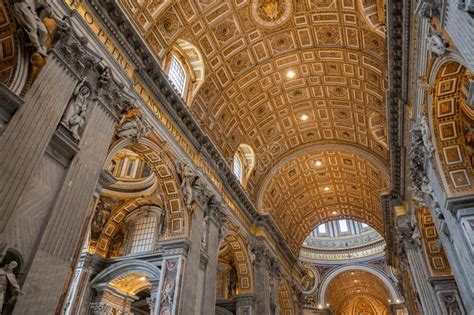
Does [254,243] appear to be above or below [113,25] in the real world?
below

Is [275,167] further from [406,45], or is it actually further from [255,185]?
[406,45]

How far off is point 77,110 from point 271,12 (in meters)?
8.79

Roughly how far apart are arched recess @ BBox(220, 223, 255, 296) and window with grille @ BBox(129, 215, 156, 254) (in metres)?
3.31

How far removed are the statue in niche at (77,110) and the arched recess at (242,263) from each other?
10.0 meters

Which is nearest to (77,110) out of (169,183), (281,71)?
(169,183)

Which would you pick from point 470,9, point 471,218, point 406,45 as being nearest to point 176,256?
point 471,218

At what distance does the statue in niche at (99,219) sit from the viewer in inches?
605

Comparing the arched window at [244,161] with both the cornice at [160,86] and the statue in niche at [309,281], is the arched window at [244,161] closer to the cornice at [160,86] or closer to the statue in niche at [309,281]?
the cornice at [160,86]

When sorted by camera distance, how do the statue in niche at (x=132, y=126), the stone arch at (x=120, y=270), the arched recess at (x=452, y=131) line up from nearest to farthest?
the arched recess at (x=452, y=131), the statue in niche at (x=132, y=126), the stone arch at (x=120, y=270)

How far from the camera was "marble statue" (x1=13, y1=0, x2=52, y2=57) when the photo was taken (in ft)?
20.1

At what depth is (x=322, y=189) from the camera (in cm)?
2361

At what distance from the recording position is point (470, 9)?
4730mm

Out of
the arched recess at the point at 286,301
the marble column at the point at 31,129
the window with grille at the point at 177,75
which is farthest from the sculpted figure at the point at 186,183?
the arched recess at the point at 286,301

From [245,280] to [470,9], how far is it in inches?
569
